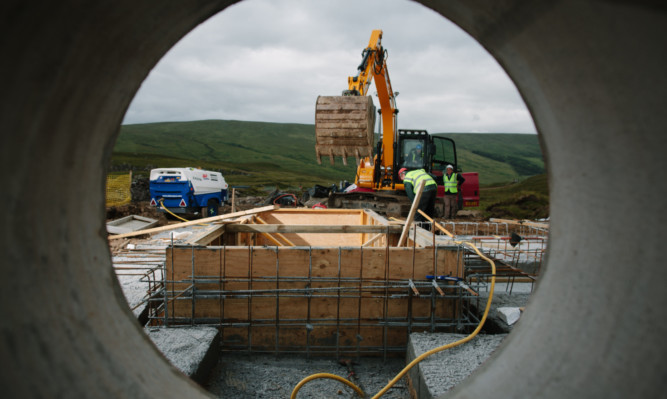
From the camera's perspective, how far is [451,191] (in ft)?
41.1

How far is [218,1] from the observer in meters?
1.99

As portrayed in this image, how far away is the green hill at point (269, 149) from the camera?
84.6m

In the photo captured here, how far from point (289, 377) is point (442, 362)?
1.38 m

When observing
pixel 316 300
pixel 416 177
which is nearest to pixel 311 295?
pixel 316 300

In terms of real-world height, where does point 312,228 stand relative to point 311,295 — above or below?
above

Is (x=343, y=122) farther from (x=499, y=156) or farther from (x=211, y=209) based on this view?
(x=499, y=156)

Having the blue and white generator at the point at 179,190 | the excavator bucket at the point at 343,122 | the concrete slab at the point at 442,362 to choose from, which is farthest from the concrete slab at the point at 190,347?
the blue and white generator at the point at 179,190

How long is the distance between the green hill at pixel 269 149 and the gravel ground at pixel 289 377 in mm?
58229

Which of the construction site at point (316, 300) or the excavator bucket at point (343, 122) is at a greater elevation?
the excavator bucket at point (343, 122)

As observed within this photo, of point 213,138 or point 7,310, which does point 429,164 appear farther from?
point 213,138

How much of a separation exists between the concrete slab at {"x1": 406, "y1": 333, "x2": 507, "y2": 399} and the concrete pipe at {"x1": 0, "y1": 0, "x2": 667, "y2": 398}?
82 centimetres

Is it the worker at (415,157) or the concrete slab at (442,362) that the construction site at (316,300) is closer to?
the concrete slab at (442,362)

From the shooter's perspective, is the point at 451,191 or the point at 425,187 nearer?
the point at 425,187

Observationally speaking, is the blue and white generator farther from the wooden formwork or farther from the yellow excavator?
the wooden formwork
